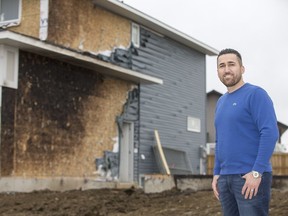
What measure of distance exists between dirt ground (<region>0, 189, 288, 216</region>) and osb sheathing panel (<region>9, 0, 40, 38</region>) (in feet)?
18.5

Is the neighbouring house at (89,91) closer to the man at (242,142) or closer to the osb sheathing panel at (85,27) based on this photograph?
the osb sheathing panel at (85,27)

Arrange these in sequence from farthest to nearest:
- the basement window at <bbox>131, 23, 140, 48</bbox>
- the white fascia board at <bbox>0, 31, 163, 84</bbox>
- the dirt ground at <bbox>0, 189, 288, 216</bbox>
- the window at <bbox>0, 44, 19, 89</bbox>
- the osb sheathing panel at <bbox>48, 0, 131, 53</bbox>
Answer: the basement window at <bbox>131, 23, 140, 48</bbox> → the osb sheathing panel at <bbox>48, 0, 131, 53</bbox> → the window at <bbox>0, 44, 19, 89</bbox> → the white fascia board at <bbox>0, 31, 163, 84</bbox> → the dirt ground at <bbox>0, 189, 288, 216</bbox>

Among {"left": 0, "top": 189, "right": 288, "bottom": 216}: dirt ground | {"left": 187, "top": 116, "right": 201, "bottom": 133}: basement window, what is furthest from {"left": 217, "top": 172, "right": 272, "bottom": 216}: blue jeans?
{"left": 187, "top": 116, "right": 201, "bottom": 133}: basement window

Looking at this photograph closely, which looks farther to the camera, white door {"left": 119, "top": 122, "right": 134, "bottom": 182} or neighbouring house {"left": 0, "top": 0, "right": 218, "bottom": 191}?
white door {"left": 119, "top": 122, "right": 134, "bottom": 182}

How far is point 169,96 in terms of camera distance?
2256cm

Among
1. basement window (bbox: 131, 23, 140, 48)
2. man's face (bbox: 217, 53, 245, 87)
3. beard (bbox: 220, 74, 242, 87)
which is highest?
basement window (bbox: 131, 23, 140, 48)

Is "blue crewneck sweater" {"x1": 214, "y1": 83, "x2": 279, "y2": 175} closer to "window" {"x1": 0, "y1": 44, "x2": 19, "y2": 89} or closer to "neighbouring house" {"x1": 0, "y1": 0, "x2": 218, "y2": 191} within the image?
"neighbouring house" {"x1": 0, "y1": 0, "x2": 218, "y2": 191}

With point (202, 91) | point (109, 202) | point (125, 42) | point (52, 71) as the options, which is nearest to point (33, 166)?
point (52, 71)

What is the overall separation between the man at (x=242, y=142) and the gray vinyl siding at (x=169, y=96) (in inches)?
628

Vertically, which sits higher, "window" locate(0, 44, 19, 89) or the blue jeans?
"window" locate(0, 44, 19, 89)

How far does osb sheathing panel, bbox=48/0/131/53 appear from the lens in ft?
52.7

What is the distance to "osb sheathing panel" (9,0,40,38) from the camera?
52.0 ft

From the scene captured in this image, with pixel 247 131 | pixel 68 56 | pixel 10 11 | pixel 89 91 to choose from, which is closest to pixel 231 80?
pixel 247 131

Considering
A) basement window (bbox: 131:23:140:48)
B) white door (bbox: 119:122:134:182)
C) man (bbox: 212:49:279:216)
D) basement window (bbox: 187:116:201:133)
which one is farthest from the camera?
basement window (bbox: 187:116:201:133)
